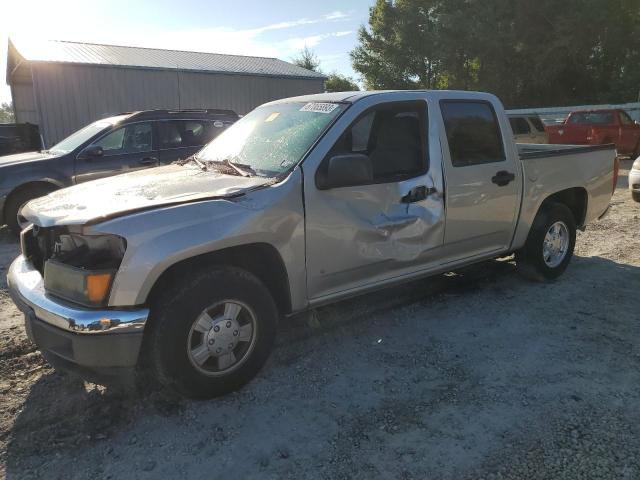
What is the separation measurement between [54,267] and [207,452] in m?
1.31

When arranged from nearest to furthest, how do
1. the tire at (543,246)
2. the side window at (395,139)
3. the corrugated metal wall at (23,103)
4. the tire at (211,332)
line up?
the tire at (211,332)
the side window at (395,139)
the tire at (543,246)
the corrugated metal wall at (23,103)

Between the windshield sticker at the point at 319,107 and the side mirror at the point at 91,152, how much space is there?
495 centimetres

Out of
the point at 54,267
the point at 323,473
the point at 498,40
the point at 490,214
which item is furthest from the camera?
the point at 498,40

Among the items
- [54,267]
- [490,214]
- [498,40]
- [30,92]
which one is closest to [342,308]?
[490,214]

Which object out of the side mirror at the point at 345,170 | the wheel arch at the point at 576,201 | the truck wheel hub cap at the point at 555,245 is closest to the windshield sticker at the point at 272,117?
the side mirror at the point at 345,170

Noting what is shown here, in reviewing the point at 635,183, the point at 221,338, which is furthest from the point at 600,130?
the point at 221,338

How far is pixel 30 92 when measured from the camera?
86.9 feet

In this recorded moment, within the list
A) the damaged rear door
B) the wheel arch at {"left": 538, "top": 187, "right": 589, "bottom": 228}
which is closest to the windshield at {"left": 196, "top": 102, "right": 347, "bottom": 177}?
the damaged rear door

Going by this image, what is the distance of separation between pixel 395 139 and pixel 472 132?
0.77 m

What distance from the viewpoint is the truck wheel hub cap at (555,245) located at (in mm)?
5148

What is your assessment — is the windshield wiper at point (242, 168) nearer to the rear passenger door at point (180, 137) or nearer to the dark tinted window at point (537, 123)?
the rear passenger door at point (180, 137)

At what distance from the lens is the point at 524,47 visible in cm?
3117

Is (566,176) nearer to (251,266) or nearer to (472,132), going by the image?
(472,132)

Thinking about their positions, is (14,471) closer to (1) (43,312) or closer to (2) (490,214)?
(1) (43,312)
